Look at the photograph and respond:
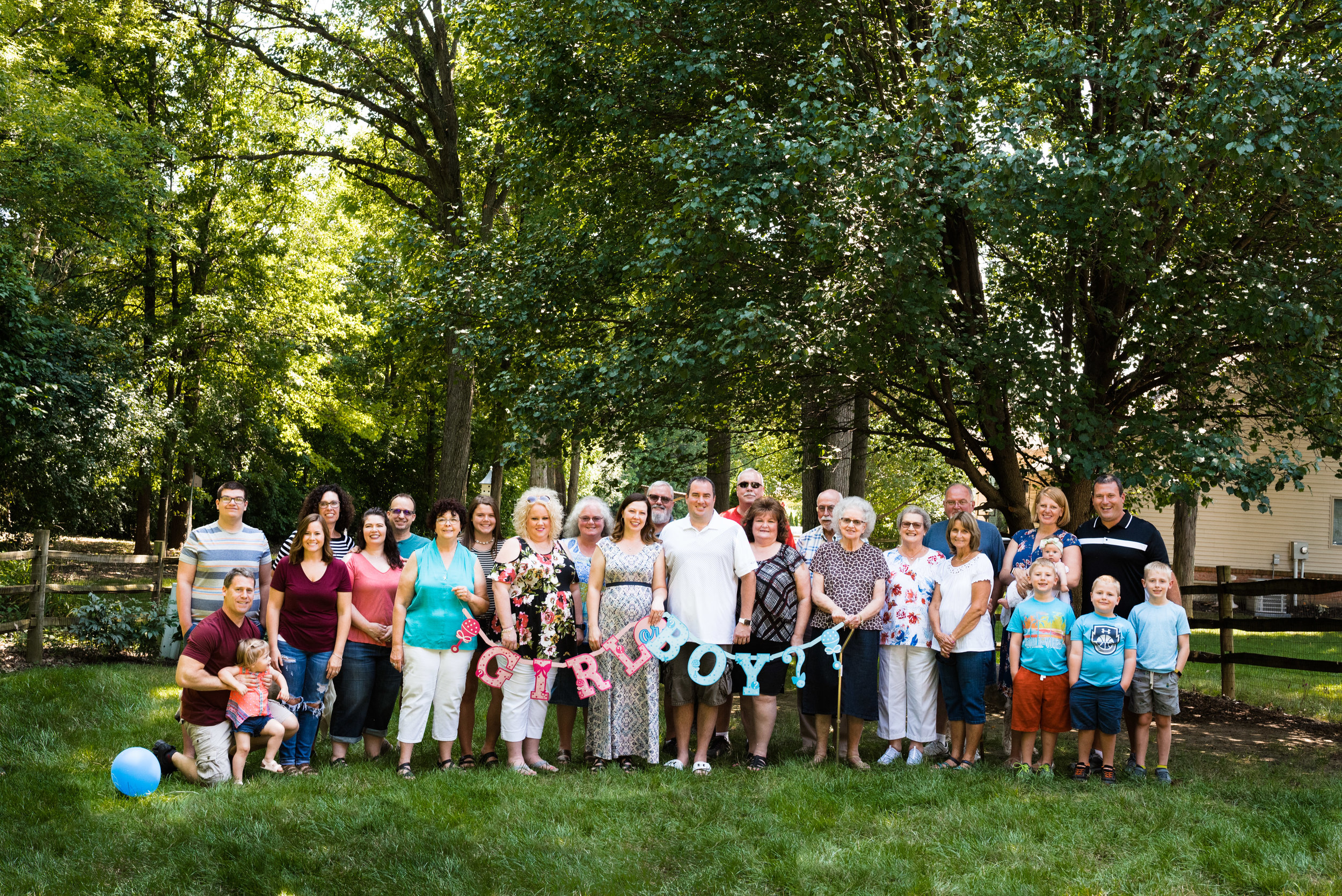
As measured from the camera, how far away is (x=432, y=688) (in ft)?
22.1

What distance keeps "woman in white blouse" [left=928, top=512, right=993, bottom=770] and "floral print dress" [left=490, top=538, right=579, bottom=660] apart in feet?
8.10

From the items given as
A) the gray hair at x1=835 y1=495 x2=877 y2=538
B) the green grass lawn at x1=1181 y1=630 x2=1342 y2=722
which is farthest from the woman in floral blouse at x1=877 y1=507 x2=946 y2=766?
the green grass lawn at x1=1181 y1=630 x2=1342 y2=722

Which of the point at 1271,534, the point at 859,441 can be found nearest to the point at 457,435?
the point at 859,441

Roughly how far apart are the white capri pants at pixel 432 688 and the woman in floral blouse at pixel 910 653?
2.84 metres

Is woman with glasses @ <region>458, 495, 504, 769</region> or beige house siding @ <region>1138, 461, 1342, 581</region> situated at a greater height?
beige house siding @ <region>1138, 461, 1342, 581</region>

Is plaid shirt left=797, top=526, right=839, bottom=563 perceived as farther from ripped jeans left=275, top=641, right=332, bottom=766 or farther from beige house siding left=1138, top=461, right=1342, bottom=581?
beige house siding left=1138, top=461, right=1342, bottom=581

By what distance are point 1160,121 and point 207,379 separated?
19432mm

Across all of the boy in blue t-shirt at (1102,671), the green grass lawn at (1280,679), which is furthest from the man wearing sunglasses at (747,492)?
the green grass lawn at (1280,679)

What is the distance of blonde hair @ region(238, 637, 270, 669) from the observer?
6328 millimetres

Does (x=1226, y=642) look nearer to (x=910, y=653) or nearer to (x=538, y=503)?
(x=910, y=653)

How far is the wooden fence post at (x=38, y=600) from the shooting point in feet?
34.0

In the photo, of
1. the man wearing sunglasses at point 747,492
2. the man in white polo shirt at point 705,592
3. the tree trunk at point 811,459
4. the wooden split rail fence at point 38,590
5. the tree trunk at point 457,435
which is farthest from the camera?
the tree trunk at point 457,435

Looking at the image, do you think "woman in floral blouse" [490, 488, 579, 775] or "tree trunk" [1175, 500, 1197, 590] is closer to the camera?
"woman in floral blouse" [490, 488, 579, 775]

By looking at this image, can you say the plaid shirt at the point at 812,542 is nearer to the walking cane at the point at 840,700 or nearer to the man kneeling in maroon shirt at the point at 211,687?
the walking cane at the point at 840,700
